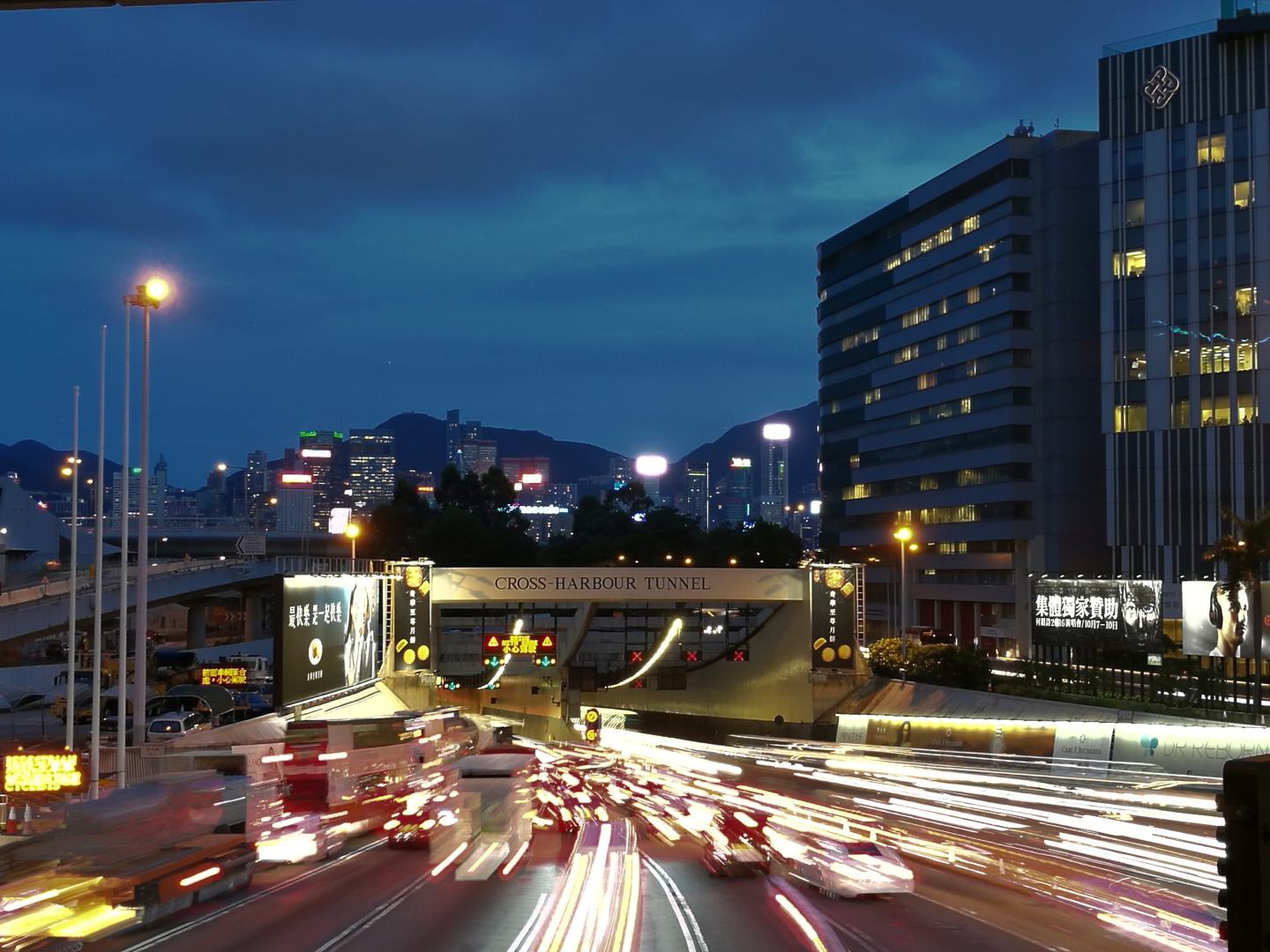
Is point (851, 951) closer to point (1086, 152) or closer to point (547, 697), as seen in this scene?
point (547, 697)

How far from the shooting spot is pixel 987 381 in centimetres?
9638

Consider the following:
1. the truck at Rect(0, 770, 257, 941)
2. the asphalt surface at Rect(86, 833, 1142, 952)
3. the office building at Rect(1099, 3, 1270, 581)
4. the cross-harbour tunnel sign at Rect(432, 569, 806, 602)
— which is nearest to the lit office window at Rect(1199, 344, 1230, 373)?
the office building at Rect(1099, 3, 1270, 581)

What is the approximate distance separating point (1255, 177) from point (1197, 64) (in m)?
8.21

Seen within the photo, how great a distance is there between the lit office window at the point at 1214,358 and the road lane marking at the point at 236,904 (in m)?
67.1

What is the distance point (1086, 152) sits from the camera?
302ft

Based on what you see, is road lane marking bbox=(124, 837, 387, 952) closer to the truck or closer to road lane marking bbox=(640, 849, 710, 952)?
the truck

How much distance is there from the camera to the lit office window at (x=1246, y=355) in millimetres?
78188

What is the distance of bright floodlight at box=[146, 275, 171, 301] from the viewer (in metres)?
30.3

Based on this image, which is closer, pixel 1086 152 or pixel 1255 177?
→ pixel 1255 177

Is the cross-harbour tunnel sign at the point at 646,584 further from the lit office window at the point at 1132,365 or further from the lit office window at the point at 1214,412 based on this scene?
the lit office window at the point at 1132,365

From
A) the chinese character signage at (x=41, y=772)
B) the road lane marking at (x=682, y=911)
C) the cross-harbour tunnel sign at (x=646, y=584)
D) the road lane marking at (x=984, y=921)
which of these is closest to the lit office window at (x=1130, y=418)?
the cross-harbour tunnel sign at (x=646, y=584)

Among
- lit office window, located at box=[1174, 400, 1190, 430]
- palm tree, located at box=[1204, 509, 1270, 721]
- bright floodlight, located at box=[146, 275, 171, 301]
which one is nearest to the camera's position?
bright floodlight, located at box=[146, 275, 171, 301]

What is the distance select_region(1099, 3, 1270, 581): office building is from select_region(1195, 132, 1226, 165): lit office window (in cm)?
8

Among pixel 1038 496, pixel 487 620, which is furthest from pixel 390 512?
pixel 1038 496
